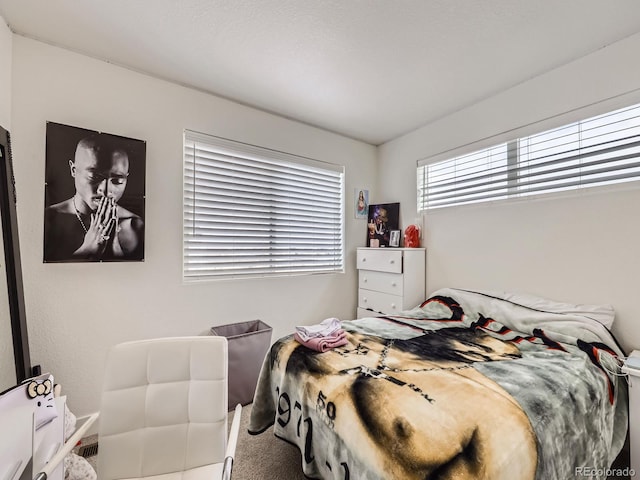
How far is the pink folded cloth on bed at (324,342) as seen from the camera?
5.31ft

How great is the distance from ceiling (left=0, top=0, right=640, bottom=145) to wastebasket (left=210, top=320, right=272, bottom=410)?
82.4 inches

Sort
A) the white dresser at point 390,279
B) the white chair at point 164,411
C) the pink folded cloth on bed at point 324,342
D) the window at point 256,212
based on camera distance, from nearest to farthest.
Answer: the white chair at point 164,411 → the pink folded cloth on bed at point 324,342 → the window at point 256,212 → the white dresser at point 390,279

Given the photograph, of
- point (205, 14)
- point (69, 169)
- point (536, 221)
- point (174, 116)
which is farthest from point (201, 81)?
point (536, 221)

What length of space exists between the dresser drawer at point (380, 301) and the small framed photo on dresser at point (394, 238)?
0.60 metres

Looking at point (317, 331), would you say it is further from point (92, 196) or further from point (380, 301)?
point (92, 196)

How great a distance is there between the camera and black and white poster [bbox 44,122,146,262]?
1792 mm

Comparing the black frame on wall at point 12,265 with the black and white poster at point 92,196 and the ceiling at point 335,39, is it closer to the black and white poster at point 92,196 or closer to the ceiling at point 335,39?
the black and white poster at point 92,196

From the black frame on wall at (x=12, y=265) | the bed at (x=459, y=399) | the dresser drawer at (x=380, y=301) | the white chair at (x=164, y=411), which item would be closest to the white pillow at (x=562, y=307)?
the bed at (x=459, y=399)

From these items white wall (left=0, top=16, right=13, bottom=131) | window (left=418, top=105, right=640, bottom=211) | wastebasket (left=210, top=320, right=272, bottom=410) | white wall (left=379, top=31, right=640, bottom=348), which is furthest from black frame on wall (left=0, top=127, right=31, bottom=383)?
window (left=418, top=105, right=640, bottom=211)

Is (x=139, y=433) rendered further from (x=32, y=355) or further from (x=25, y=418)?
(x=32, y=355)

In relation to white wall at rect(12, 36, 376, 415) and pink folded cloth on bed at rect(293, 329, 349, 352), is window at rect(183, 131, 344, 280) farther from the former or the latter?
pink folded cloth on bed at rect(293, 329, 349, 352)

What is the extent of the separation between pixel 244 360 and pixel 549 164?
286 centimetres

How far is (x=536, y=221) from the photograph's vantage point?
2125 mm

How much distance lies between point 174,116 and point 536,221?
9.89 feet
